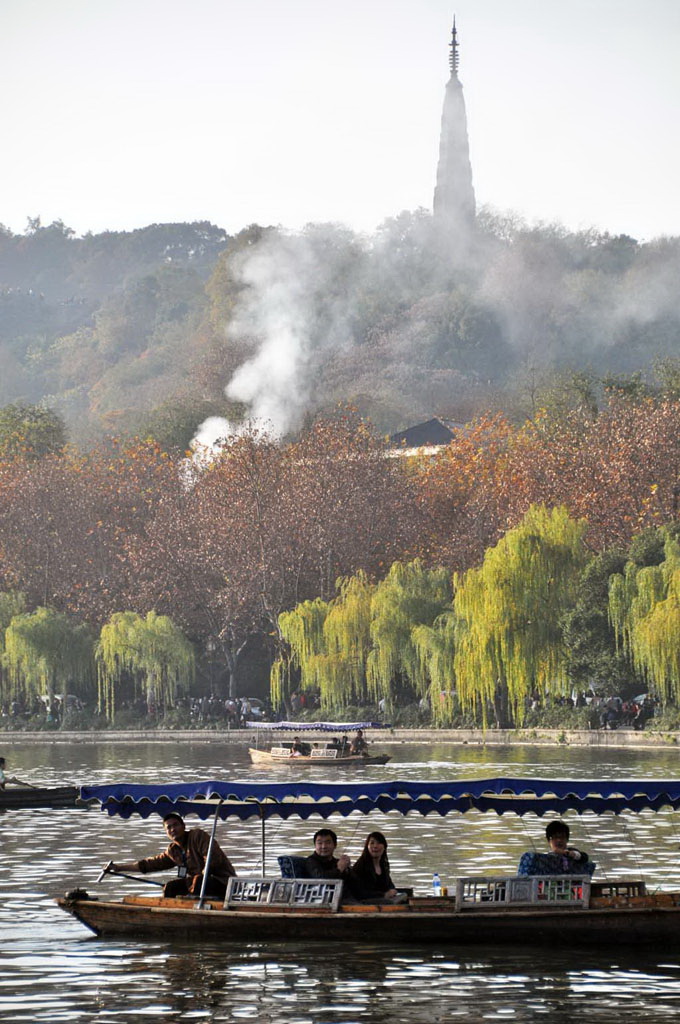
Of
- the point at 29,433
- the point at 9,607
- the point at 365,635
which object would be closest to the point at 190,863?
the point at 365,635

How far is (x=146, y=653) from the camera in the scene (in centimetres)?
9212

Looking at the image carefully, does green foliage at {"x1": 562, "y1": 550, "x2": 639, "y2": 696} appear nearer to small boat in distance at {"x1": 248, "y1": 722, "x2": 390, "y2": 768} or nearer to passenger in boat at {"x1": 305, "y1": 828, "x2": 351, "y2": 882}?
small boat in distance at {"x1": 248, "y1": 722, "x2": 390, "y2": 768}

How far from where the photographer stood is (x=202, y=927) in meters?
27.6

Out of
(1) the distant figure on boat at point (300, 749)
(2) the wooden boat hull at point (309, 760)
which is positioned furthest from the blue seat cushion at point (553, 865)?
(1) the distant figure on boat at point (300, 749)

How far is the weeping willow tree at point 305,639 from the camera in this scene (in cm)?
8519

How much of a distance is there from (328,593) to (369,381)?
87.6m

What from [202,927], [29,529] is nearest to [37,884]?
[202,927]

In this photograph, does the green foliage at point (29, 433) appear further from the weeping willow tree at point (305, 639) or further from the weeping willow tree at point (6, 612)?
the weeping willow tree at point (305, 639)

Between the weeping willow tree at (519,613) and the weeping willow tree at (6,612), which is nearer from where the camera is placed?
the weeping willow tree at (519,613)

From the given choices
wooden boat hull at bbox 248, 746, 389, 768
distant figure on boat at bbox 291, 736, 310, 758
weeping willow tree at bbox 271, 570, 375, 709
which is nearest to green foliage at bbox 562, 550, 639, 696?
weeping willow tree at bbox 271, 570, 375, 709

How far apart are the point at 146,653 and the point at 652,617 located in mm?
31445

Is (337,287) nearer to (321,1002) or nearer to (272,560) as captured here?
(272,560)

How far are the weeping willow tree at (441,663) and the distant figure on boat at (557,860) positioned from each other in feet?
162

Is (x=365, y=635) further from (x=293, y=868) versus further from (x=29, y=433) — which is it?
(x=293, y=868)
